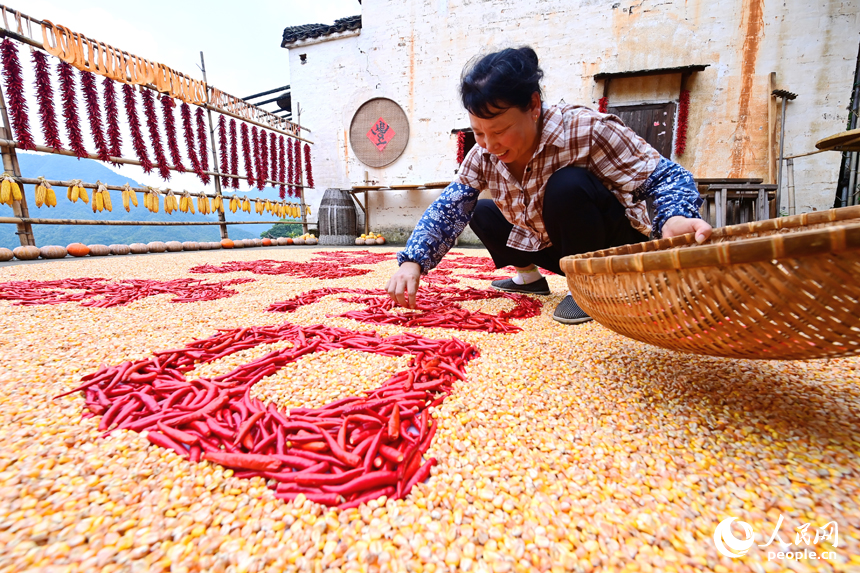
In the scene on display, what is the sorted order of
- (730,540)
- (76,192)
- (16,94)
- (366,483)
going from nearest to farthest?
(730,540)
(366,483)
(16,94)
(76,192)

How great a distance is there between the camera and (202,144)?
7.49m

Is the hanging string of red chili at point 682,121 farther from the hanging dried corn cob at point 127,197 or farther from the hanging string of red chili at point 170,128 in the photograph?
the hanging dried corn cob at point 127,197

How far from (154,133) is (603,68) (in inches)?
352

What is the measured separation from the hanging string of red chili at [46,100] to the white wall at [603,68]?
569 cm

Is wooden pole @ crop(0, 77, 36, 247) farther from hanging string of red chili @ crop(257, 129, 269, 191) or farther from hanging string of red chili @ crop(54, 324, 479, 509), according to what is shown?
hanging string of red chili @ crop(54, 324, 479, 509)

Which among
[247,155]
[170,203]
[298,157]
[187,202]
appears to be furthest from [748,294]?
Result: [298,157]

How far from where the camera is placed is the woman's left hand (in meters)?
1.33

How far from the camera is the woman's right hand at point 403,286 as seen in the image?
167 centimetres

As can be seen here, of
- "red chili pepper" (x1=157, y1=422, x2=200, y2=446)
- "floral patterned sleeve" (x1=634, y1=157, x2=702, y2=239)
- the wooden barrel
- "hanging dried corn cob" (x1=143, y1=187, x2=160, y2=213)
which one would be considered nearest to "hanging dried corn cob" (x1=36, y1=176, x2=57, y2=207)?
"hanging dried corn cob" (x1=143, y1=187, x2=160, y2=213)

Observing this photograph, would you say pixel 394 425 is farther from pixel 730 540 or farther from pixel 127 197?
pixel 127 197

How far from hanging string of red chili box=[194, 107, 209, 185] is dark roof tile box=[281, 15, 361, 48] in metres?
4.10

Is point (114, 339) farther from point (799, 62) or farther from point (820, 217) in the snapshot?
point (799, 62)

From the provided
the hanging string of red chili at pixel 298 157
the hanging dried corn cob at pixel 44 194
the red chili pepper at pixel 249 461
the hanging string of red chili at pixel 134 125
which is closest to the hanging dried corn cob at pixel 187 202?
the hanging string of red chili at pixel 134 125

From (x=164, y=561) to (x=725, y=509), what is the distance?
1040 mm
